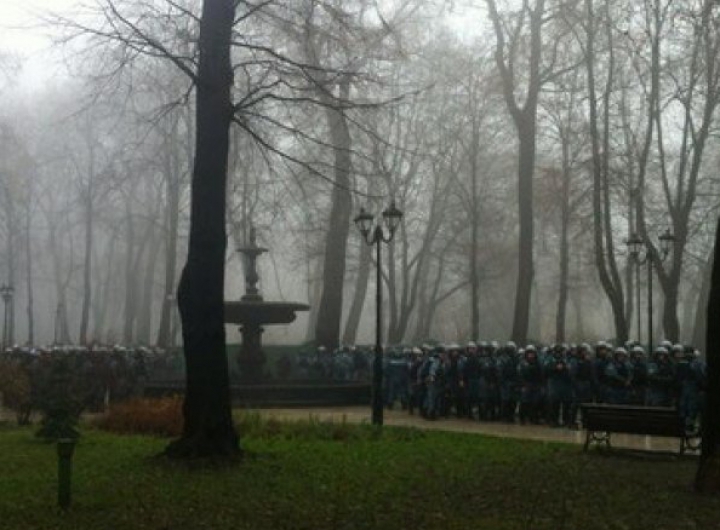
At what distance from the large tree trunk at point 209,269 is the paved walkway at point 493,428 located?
5331 mm

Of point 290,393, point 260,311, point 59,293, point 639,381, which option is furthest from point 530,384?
point 59,293

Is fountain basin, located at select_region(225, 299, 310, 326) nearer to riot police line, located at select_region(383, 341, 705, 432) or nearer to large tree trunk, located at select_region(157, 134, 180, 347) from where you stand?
riot police line, located at select_region(383, 341, 705, 432)

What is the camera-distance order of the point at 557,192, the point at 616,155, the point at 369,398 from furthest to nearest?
the point at 557,192 < the point at 616,155 < the point at 369,398

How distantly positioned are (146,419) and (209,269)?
5475 mm

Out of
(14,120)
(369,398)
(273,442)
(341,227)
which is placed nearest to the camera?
(273,442)

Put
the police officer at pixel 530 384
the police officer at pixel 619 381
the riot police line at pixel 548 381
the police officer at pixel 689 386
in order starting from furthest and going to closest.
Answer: the police officer at pixel 530 384 < the police officer at pixel 619 381 < the riot police line at pixel 548 381 < the police officer at pixel 689 386

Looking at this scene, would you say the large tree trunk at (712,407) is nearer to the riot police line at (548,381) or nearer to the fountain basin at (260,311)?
the riot police line at (548,381)

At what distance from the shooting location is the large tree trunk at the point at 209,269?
47.9 feet

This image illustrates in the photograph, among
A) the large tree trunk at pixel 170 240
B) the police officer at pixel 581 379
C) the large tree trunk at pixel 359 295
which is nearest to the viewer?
the police officer at pixel 581 379

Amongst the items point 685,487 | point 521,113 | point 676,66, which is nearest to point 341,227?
point 521,113

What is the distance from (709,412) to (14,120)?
5352 cm

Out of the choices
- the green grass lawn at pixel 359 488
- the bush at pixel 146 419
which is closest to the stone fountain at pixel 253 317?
the bush at pixel 146 419

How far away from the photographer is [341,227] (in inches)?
1513

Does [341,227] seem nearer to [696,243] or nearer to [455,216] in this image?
[455,216]
